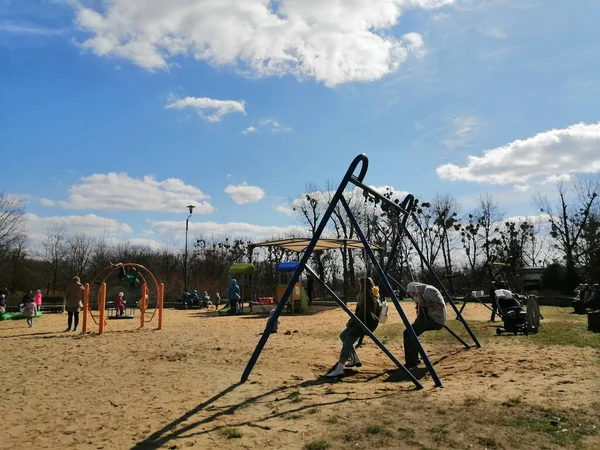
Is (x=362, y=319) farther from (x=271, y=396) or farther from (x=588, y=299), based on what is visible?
(x=588, y=299)

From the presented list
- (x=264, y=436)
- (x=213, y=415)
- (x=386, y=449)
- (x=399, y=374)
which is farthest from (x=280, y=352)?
(x=386, y=449)

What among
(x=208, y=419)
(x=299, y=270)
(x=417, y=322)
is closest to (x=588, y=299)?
(x=417, y=322)

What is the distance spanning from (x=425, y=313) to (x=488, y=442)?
429 centimetres

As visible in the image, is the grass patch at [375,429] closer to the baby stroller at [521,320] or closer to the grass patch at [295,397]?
the grass patch at [295,397]

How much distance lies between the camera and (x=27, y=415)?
5.81m

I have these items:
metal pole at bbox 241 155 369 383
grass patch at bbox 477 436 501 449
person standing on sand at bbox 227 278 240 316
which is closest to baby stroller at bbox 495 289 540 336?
metal pole at bbox 241 155 369 383

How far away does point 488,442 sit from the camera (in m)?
4.35

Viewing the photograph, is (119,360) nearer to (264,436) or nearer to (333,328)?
(264,436)

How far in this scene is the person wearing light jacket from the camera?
8.36m

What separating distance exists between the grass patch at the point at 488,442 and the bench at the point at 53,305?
2603cm

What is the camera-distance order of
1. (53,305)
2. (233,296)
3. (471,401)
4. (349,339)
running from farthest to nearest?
1. (53,305)
2. (233,296)
3. (349,339)
4. (471,401)

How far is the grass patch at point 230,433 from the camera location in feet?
15.9

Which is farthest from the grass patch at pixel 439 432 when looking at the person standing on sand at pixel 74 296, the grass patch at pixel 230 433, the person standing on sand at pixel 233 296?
the person standing on sand at pixel 233 296

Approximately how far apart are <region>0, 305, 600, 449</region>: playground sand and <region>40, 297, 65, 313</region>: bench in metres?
16.7
